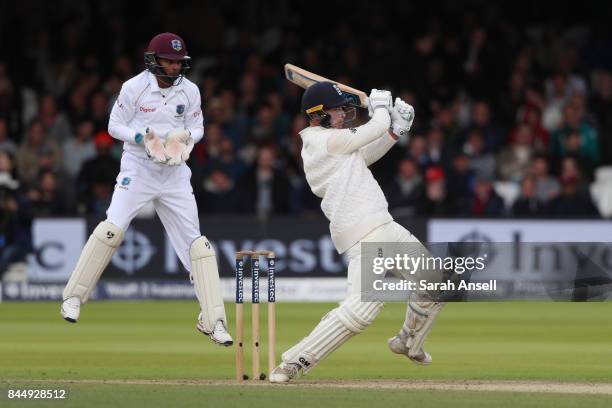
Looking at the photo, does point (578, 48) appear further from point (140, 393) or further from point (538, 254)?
point (140, 393)

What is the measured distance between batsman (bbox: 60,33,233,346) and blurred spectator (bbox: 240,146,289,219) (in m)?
6.79

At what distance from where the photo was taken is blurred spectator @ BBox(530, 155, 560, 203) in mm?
16328

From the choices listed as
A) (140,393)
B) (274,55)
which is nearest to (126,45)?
(274,55)

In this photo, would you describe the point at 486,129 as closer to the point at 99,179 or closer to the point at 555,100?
the point at 555,100

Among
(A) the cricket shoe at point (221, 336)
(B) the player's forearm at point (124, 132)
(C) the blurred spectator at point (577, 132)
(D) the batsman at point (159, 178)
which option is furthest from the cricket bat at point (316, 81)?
(C) the blurred spectator at point (577, 132)

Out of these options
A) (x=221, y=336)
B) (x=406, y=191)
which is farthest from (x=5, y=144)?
(x=221, y=336)

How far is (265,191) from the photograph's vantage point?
54.4 ft

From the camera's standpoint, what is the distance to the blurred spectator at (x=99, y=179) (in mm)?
16125

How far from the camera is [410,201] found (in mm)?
16250

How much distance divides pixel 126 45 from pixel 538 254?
693 cm

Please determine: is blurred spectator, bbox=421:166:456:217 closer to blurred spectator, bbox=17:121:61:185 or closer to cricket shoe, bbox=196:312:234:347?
blurred spectator, bbox=17:121:61:185

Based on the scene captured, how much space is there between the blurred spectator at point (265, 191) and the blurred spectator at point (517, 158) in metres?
2.60

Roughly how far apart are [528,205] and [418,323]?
748 centimetres

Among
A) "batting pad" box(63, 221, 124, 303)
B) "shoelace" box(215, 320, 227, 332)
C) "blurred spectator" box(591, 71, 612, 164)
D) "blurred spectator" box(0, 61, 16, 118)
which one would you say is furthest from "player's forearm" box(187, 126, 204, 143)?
Result: "blurred spectator" box(591, 71, 612, 164)
